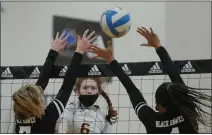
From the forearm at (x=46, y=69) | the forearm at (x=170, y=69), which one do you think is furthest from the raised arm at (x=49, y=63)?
the forearm at (x=170, y=69)

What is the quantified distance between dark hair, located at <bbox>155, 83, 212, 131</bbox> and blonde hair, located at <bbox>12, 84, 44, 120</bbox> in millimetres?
719

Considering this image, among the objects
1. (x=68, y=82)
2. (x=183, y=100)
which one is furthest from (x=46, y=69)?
(x=183, y=100)

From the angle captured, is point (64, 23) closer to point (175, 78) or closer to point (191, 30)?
point (191, 30)

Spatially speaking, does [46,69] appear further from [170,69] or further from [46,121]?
[170,69]

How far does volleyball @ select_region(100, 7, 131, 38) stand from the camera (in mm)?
2984

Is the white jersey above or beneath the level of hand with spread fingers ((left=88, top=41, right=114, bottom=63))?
beneath

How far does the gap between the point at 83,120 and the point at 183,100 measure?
127 centimetres

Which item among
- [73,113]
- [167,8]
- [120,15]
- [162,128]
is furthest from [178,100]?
[167,8]

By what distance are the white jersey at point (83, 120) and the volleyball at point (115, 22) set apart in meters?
0.75

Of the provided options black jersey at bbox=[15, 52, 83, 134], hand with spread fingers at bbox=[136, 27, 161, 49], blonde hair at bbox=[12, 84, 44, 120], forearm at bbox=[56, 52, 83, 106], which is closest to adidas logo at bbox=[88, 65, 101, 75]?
forearm at bbox=[56, 52, 83, 106]

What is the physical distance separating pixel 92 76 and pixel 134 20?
454 centimetres

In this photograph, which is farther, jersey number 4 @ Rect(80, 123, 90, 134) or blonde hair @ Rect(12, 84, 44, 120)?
jersey number 4 @ Rect(80, 123, 90, 134)

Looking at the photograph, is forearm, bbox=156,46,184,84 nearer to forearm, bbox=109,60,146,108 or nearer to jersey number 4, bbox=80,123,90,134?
forearm, bbox=109,60,146,108

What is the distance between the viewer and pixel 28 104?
224 cm
